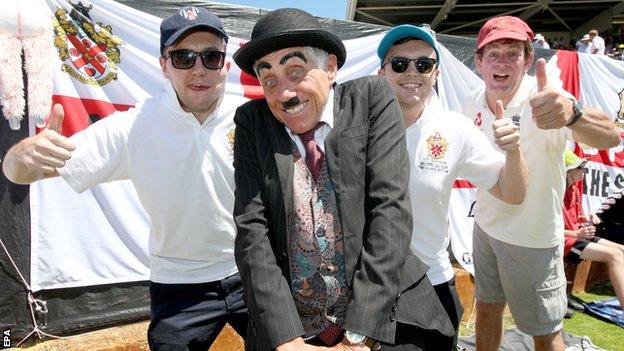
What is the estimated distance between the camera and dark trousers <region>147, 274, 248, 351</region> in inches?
83.1

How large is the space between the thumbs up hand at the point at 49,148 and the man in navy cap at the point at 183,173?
21 cm

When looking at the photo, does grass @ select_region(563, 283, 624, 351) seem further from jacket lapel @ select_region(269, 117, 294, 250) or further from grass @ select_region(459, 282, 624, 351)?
jacket lapel @ select_region(269, 117, 294, 250)

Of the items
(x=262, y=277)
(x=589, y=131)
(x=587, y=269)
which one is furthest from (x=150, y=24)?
(x=587, y=269)

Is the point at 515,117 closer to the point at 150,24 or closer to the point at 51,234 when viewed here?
the point at 150,24

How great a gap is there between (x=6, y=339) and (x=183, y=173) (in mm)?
1747

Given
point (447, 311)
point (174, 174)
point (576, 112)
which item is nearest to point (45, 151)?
point (174, 174)

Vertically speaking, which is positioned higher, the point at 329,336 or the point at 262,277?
the point at 262,277

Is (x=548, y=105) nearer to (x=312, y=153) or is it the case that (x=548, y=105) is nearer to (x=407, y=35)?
(x=407, y=35)

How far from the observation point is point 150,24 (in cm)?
320

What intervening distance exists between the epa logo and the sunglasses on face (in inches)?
105

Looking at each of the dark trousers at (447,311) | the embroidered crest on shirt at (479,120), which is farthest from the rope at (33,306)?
the embroidered crest on shirt at (479,120)

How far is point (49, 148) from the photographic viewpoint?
5.68ft

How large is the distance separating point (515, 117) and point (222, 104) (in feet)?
5.21

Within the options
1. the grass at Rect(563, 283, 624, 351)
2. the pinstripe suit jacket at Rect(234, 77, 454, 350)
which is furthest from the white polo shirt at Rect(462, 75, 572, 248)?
the grass at Rect(563, 283, 624, 351)
